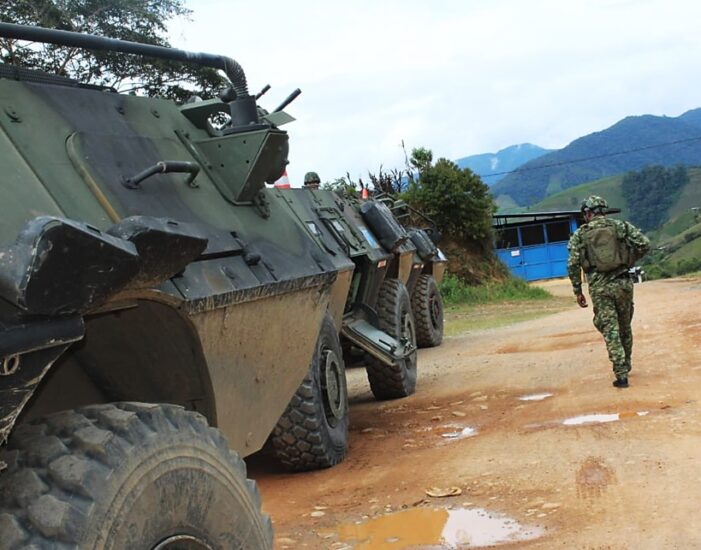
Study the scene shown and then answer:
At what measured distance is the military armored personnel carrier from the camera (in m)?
2.17

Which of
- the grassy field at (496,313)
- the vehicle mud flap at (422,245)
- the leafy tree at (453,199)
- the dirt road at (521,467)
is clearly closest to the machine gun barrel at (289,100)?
the dirt road at (521,467)

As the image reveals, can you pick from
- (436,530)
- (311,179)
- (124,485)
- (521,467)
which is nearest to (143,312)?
(124,485)

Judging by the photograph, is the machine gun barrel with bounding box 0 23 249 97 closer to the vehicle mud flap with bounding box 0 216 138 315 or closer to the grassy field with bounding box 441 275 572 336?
the vehicle mud flap with bounding box 0 216 138 315

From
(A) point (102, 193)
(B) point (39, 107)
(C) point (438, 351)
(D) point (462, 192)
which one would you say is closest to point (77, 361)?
(A) point (102, 193)

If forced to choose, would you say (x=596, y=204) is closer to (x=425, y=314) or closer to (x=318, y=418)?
(x=318, y=418)

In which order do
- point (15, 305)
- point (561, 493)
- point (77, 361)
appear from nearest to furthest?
point (15, 305)
point (77, 361)
point (561, 493)

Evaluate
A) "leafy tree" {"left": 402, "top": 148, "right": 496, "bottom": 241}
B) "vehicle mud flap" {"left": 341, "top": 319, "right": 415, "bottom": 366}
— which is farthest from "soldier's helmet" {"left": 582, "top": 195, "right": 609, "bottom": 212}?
"leafy tree" {"left": 402, "top": 148, "right": 496, "bottom": 241}

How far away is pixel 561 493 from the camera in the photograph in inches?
197

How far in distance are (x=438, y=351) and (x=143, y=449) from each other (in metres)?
11.0

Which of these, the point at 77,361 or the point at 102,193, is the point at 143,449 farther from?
the point at 102,193

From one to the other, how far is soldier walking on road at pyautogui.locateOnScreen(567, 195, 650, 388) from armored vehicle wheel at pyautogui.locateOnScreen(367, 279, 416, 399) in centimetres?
174

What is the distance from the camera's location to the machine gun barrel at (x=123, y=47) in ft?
10.6

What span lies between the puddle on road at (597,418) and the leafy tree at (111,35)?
10.9 metres

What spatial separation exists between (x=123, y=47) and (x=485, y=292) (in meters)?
21.4
